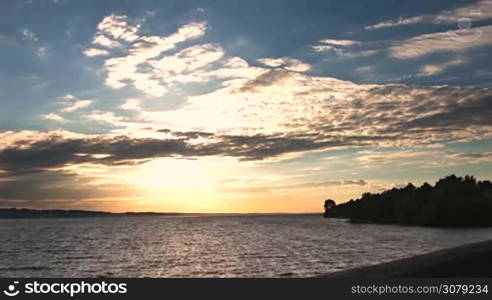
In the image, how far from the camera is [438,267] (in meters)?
15.0

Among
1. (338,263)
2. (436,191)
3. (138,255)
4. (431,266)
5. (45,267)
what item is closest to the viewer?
(431,266)

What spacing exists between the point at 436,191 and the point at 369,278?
17134 cm

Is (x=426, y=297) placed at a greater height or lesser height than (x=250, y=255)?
greater

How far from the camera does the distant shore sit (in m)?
14.7

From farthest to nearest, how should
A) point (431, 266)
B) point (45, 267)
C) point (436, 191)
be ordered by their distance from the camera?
point (436, 191) < point (45, 267) < point (431, 266)

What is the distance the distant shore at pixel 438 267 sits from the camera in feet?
48.2

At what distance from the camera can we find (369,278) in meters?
13.8

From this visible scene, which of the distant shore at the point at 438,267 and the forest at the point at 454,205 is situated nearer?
the distant shore at the point at 438,267

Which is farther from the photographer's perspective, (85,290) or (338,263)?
(338,263)

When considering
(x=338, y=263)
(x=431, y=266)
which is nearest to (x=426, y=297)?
(x=431, y=266)

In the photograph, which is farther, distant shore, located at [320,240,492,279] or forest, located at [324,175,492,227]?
forest, located at [324,175,492,227]

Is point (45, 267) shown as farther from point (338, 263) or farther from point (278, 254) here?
point (338, 263)

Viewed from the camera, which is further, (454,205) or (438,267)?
(454,205)

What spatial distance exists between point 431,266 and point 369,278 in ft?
8.50
